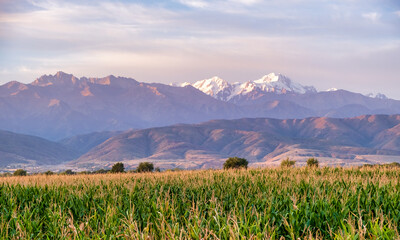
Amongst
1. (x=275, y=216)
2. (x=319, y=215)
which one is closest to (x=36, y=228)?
(x=275, y=216)

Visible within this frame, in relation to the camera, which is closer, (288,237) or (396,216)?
(288,237)

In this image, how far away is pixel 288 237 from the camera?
51.4 ft

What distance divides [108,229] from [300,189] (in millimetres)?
12450

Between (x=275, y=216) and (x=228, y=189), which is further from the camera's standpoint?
(x=228, y=189)

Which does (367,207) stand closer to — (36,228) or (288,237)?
(288,237)

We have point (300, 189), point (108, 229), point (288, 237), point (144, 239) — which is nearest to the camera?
point (144, 239)

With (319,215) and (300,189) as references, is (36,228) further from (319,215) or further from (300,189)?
(300,189)

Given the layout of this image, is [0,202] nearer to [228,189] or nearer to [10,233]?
[10,233]

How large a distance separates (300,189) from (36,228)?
13438 mm

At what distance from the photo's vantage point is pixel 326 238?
52.8 ft

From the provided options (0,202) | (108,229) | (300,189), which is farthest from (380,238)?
(0,202)

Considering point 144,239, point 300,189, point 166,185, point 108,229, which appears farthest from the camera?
point 166,185

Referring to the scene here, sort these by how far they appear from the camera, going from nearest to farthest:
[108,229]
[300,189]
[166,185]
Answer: [108,229], [300,189], [166,185]

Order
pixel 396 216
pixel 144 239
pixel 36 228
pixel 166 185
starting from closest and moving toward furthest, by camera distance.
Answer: pixel 144 239 → pixel 36 228 → pixel 396 216 → pixel 166 185
